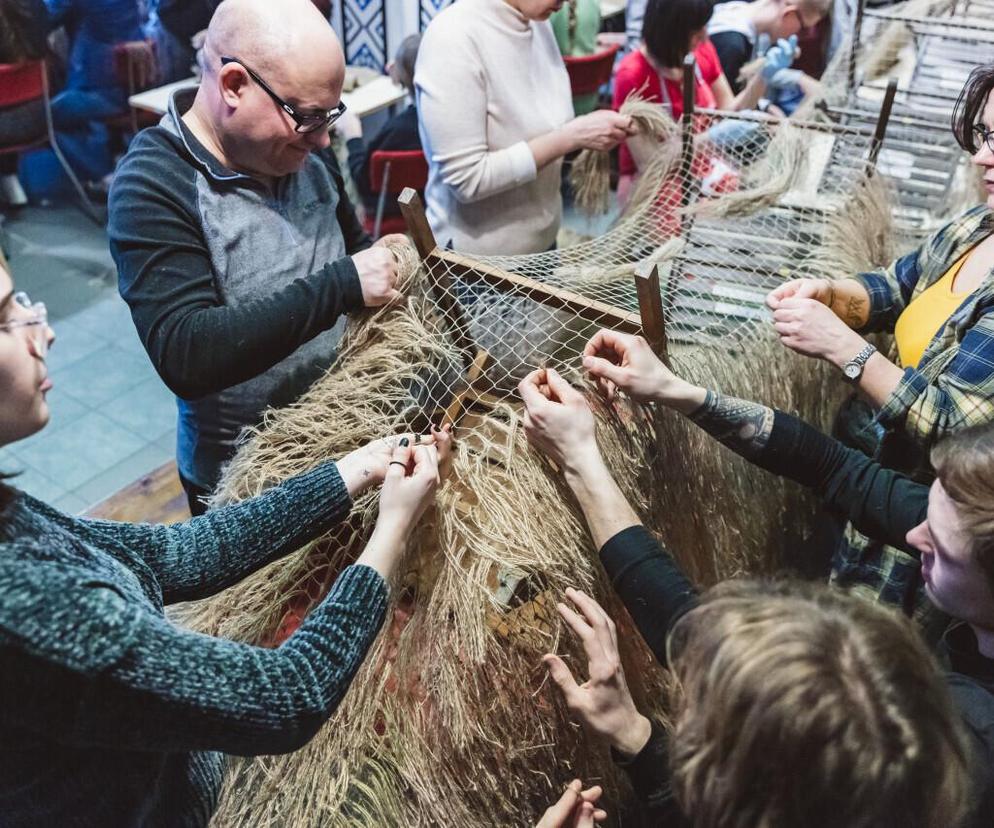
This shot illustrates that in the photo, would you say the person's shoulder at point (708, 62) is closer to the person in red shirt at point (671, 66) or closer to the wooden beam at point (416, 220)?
the person in red shirt at point (671, 66)

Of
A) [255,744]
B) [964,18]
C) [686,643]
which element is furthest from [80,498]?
[964,18]

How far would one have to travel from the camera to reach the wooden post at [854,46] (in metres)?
2.56

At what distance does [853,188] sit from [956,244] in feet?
1.85

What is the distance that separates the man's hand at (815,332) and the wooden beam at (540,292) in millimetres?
305

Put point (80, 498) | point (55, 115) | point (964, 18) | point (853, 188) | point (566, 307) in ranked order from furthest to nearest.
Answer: point (55, 115) < point (964, 18) < point (80, 498) < point (853, 188) < point (566, 307)

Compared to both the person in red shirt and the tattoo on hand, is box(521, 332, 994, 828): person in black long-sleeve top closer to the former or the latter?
the tattoo on hand

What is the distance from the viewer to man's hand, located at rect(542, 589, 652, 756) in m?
1.13

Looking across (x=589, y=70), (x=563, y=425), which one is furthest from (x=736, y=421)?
(x=589, y=70)

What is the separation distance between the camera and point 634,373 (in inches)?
51.2

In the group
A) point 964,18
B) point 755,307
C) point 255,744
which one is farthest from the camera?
point 964,18

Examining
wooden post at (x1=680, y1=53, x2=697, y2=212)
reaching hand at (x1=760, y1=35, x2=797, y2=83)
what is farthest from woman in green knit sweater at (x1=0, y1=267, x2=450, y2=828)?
reaching hand at (x1=760, y1=35, x2=797, y2=83)

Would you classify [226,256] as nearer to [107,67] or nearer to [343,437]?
[343,437]

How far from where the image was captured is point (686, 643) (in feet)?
3.01

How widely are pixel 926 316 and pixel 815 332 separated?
20 cm
